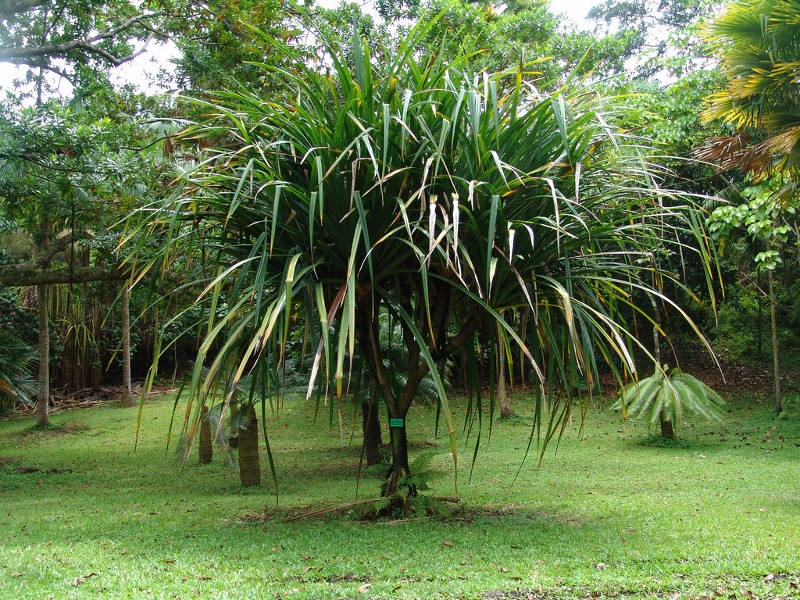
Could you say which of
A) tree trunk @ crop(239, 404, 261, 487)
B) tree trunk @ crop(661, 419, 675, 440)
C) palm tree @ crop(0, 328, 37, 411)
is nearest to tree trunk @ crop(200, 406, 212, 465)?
tree trunk @ crop(239, 404, 261, 487)

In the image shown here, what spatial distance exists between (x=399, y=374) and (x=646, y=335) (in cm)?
1045

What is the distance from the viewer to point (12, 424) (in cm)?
1596

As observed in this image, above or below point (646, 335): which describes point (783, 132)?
above

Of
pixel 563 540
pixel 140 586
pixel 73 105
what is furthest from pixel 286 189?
pixel 73 105

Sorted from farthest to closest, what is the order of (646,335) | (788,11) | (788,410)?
(646,335), (788,410), (788,11)

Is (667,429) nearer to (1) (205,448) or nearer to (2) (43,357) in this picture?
(1) (205,448)

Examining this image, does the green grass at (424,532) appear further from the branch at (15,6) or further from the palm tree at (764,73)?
the branch at (15,6)

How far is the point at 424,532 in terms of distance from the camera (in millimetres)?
5398

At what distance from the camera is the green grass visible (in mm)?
4219

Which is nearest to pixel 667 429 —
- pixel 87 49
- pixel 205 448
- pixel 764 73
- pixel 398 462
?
pixel 764 73

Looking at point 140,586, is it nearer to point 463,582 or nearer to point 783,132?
point 463,582

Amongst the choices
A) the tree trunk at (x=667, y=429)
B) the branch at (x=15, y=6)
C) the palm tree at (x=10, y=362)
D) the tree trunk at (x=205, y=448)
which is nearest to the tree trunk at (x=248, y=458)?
the tree trunk at (x=205, y=448)

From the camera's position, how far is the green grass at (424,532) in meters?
4.22

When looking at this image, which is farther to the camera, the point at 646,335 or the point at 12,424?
the point at 646,335
